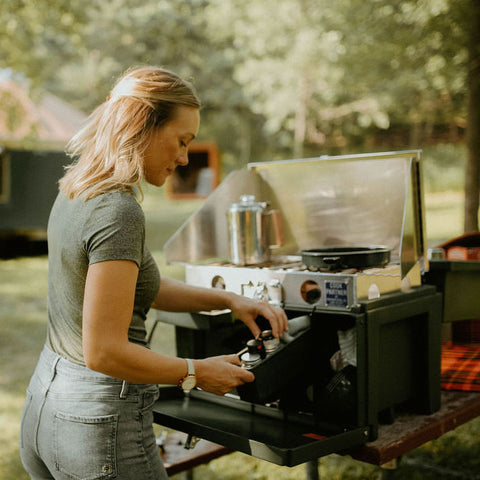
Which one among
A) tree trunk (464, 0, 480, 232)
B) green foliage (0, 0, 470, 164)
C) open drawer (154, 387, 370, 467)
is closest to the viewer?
open drawer (154, 387, 370, 467)

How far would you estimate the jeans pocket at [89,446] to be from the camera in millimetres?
1395

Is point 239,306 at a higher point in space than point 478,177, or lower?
lower

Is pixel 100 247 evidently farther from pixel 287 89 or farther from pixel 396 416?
pixel 287 89

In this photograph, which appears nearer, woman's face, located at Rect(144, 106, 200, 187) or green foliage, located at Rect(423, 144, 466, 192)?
woman's face, located at Rect(144, 106, 200, 187)

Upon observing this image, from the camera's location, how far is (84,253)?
135cm

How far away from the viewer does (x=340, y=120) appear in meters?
15.9

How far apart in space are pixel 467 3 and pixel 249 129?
48.9 ft

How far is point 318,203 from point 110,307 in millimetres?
1391

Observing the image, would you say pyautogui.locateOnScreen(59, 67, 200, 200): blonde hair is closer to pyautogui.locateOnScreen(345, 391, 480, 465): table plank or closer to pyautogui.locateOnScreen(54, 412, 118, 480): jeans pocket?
pyautogui.locateOnScreen(54, 412, 118, 480): jeans pocket

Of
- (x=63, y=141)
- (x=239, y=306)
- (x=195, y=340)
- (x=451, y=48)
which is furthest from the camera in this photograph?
(x=63, y=141)

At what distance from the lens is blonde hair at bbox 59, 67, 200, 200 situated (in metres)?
1.39

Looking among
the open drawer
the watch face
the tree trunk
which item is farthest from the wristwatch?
the tree trunk

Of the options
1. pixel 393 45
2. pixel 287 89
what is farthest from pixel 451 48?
pixel 287 89

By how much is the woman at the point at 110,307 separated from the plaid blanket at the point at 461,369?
3.29 feet
